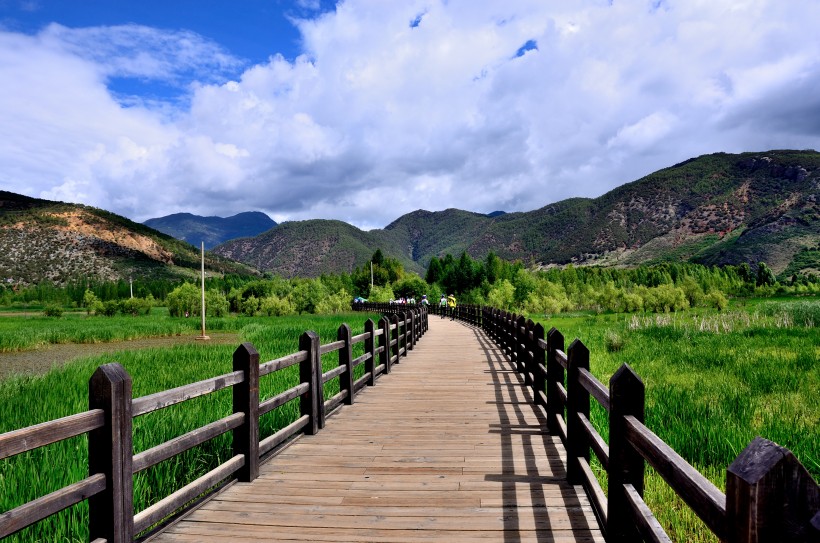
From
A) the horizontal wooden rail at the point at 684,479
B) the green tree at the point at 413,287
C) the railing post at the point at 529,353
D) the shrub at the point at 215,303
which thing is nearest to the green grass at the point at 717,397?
the horizontal wooden rail at the point at 684,479

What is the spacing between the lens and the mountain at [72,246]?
382ft

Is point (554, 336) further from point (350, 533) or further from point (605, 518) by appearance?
point (350, 533)

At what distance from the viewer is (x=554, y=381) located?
6.68m

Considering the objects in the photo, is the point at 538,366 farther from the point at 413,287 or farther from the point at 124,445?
the point at 413,287

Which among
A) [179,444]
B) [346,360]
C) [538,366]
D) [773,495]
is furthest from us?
[538,366]

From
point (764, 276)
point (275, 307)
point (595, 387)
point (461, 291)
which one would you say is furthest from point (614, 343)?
point (764, 276)

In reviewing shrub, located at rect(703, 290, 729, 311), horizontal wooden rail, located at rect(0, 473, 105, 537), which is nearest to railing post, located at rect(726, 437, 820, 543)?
horizontal wooden rail, located at rect(0, 473, 105, 537)

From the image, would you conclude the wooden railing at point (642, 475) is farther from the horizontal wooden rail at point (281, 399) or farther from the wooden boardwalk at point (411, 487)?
the horizontal wooden rail at point (281, 399)

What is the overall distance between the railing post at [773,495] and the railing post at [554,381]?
4871 millimetres

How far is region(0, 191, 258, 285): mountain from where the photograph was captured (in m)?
116

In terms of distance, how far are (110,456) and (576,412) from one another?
375 centimetres

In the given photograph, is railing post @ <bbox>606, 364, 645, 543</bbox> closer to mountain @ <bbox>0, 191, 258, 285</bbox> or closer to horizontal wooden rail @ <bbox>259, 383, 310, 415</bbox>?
horizontal wooden rail @ <bbox>259, 383, 310, 415</bbox>

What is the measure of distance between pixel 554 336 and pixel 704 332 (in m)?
21.2

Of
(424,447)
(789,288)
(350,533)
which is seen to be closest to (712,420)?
(424,447)
